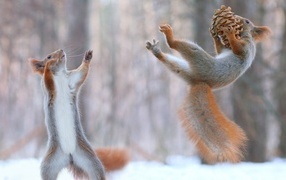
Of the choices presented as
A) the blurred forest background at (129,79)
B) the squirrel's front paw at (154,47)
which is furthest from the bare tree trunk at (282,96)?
the squirrel's front paw at (154,47)

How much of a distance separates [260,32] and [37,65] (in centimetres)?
171

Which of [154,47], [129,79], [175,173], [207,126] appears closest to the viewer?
[154,47]

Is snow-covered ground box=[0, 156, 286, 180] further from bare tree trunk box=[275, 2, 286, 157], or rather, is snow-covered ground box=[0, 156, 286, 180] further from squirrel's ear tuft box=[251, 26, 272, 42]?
bare tree trunk box=[275, 2, 286, 157]

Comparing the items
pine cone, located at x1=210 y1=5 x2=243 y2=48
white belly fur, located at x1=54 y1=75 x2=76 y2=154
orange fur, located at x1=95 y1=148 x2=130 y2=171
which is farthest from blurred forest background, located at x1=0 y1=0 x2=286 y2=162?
white belly fur, located at x1=54 y1=75 x2=76 y2=154

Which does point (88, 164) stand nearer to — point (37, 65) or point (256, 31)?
point (37, 65)

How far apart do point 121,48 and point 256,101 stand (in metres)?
9.05

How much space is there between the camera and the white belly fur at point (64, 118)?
448 cm

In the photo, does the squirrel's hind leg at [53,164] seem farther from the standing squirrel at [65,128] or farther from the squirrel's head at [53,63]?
the squirrel's head at [53,63]

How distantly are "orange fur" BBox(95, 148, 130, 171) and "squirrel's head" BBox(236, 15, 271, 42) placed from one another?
4.58 feet

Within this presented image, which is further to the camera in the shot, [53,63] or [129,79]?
[129,79]

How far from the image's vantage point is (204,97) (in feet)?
15.2

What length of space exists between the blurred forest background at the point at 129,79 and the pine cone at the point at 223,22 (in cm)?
359

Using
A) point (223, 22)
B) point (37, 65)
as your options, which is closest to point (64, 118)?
point (37, 65)

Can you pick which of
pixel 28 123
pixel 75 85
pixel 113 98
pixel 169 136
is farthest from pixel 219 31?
pixel 169 136
